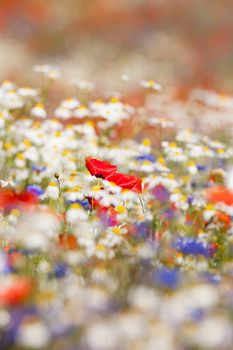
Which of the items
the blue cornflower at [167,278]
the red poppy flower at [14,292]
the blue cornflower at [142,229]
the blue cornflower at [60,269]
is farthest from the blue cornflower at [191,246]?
the red poppy flower at [14,292]

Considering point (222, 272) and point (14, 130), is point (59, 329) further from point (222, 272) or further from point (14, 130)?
point (14, 130)

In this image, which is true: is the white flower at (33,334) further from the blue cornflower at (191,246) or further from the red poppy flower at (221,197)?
the red poppy flower at (221,197)

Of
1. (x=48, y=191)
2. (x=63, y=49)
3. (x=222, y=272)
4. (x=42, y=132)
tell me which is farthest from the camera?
(x=63, y=49)

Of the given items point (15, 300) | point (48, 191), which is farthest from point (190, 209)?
point (15, 300)

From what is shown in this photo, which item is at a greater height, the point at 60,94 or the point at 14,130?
the point at 14,130

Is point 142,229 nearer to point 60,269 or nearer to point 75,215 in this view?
point 60,269

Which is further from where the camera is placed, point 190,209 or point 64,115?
point 64,115

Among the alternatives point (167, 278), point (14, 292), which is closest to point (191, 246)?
point (167, 278)

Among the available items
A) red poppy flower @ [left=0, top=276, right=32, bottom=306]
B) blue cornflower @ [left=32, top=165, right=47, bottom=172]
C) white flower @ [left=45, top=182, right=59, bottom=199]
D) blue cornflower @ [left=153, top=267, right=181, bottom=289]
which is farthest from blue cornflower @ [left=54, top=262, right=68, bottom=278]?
blue cornflower @ [left=32, top=165, right=47, bottom=172]

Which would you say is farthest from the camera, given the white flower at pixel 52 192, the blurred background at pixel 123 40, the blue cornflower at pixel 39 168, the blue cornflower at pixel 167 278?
the blurred background at pixel 123 40
